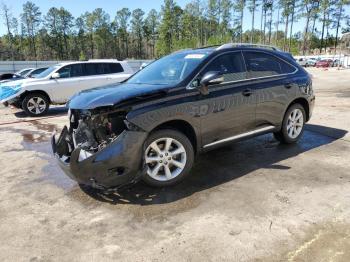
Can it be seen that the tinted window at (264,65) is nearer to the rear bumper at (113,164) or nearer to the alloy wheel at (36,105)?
the rear bumper at (113,164)

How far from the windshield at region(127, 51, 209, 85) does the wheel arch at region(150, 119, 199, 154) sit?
0.53m

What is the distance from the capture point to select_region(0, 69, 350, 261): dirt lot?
3.20 m

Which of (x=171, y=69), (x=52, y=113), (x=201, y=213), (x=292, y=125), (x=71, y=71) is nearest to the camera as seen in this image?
(x=201, y=213)

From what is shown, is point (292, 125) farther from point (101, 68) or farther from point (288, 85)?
point (101, 68)

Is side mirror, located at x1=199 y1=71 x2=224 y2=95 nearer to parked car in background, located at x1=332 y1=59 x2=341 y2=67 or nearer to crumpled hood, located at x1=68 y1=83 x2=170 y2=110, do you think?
crumpled hood, located at x1=68 y1=83 x2=170 y2=110

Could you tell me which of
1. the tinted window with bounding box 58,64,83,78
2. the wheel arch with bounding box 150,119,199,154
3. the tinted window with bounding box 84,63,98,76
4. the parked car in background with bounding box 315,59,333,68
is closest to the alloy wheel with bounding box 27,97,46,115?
the tinted window with bounding box 58,64,83,78

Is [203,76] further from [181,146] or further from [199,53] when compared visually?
[181,146]

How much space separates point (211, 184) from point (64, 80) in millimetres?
8706

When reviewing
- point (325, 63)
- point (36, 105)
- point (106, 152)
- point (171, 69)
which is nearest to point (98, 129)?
point (106, 152)

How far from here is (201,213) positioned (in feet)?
12.7

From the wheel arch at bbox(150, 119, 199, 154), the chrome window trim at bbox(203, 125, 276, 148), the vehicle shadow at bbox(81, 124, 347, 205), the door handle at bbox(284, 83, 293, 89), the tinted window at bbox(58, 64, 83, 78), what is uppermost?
the tinted window at bbox(58, 64, 83, 78)

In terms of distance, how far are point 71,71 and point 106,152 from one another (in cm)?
896

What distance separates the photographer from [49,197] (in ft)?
14.8

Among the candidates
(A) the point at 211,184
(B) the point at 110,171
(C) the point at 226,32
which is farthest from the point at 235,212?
(C) the point at 226,32
